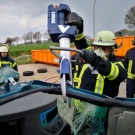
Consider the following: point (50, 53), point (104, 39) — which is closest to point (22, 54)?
point (50, 53)

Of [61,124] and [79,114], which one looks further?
[79,114]

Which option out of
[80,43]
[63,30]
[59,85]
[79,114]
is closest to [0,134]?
[59,85]

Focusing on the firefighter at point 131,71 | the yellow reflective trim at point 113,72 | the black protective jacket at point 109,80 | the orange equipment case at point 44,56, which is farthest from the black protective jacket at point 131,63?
the orange equipment case at point 44,56

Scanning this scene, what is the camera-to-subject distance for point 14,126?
1102 mm

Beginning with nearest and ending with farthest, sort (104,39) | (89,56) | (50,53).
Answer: (89,56), (104,39), (50,53)

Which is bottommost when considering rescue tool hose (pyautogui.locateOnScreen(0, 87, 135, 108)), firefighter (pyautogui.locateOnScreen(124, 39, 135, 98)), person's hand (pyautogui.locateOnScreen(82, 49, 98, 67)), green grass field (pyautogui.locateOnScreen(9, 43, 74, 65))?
green grass field (pyautogui.locateOnScreen(9, 43, 74, 65))

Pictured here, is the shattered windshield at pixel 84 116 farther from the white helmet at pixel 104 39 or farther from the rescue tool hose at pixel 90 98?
the white helmet at pixel 104 39

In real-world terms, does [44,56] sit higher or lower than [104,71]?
lower

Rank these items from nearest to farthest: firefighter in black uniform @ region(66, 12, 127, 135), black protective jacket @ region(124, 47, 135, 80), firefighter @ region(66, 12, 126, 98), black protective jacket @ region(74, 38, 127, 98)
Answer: firefighter in black uniform @ region(66, 12, 127, 135)
firefighter @ region(66, 12, 126, 98)
black protective jacket @ region(74, 38, 127, 98)
black protective jacket @ region(124, 47, 135, 80)

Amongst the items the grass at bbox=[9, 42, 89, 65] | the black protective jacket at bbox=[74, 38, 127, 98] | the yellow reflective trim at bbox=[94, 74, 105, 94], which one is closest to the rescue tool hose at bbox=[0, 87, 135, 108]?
the black protective jacket at bbox=[74, 38, 127, 98]

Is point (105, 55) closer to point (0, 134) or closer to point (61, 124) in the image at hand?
point (61, 124)

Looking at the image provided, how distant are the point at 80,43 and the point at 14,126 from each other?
2089mm

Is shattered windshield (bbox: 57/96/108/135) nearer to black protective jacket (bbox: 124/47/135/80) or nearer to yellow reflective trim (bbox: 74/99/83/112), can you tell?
yellow reflective trim (bbox: 74/99/83/112)

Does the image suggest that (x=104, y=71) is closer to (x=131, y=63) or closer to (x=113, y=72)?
(x=113, y=72)
